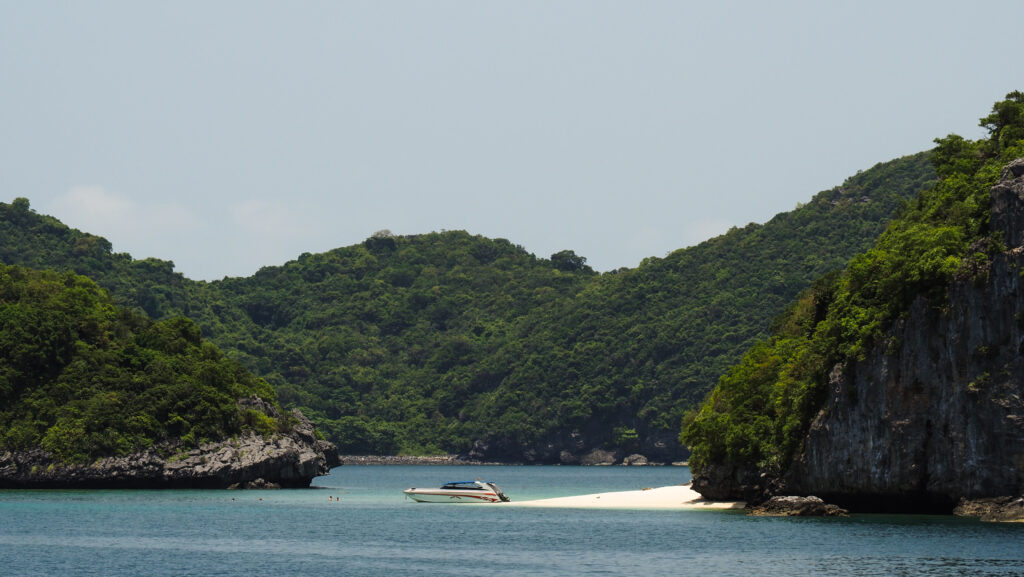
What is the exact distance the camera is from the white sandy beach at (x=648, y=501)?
263 ft

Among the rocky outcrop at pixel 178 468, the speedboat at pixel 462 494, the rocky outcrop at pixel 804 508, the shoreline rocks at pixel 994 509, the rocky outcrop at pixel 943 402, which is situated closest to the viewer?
the shoreline rocks at pixel 994 509

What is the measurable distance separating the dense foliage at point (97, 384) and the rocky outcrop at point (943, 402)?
55.2 metres

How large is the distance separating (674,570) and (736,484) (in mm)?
29947

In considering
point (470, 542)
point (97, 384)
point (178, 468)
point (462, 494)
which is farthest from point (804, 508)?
point (97, 384)

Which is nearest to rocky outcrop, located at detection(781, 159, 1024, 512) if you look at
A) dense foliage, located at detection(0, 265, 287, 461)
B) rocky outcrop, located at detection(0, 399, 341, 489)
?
rocky outcrop, located at detection(0, 399, 341, 489)

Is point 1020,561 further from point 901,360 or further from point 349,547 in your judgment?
point 349,547

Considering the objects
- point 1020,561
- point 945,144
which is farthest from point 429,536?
point 945,144

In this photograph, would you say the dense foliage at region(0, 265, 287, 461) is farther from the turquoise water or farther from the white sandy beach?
the white sandy beach

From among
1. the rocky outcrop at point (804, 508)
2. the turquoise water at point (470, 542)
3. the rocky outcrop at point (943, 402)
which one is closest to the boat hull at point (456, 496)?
the turquoise water at point (470, 542)

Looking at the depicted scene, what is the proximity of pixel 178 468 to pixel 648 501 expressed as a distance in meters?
37.7

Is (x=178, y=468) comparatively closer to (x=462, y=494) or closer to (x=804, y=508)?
(x=462, y=494)

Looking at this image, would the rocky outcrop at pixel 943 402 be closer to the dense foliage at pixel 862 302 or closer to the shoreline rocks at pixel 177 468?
the dense foliage at pixel 862 302

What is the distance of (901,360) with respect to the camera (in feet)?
199

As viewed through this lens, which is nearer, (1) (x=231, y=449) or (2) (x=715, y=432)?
(2) (x=715, y=432)
